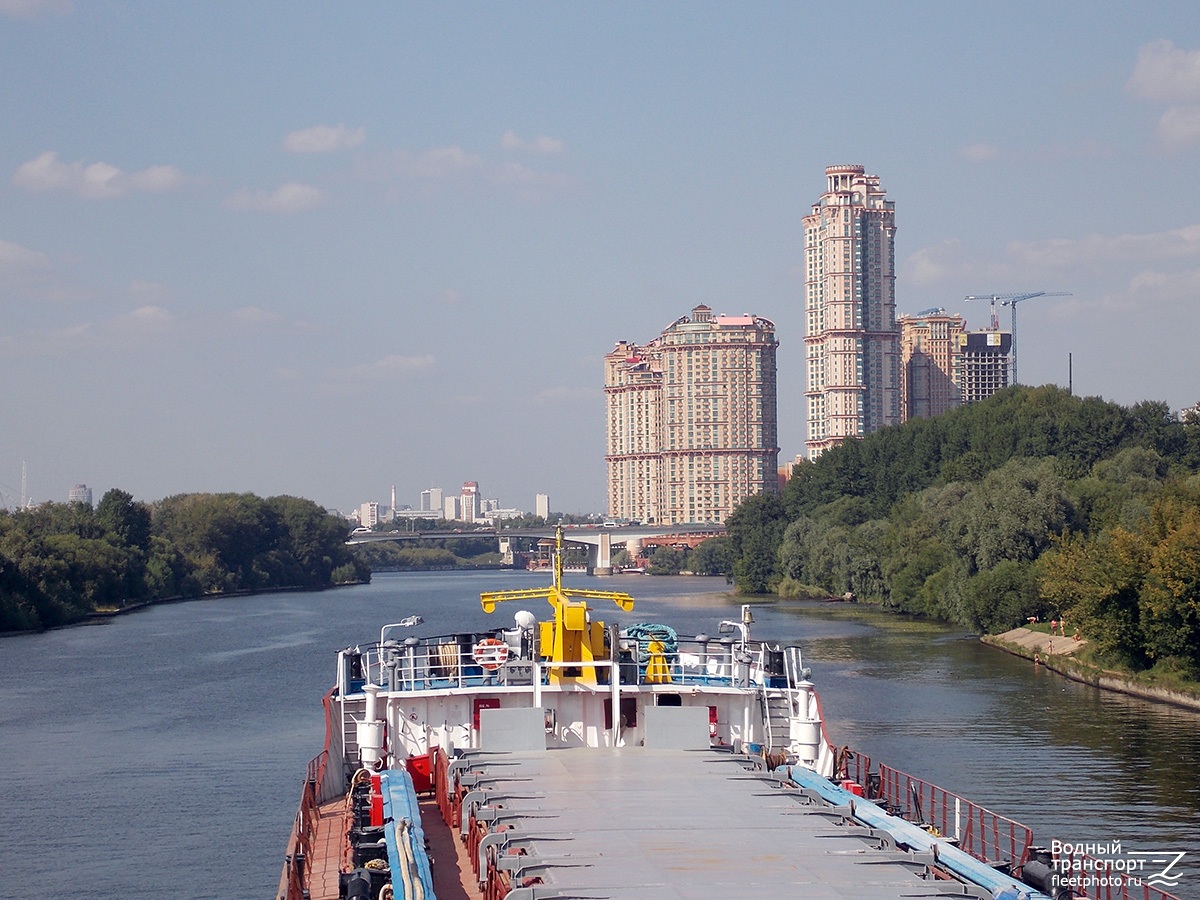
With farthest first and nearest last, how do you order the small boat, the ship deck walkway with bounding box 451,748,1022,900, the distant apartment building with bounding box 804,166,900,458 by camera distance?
the distant apartment building with bounding box 804,166,900,458 → the small boat → the ship deck walkway with bounding box 451,748,1022,900

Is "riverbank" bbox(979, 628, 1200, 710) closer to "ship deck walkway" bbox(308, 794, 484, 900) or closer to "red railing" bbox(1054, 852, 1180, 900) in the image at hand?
"red railing" bbox(1054, 852, 1180, 900)

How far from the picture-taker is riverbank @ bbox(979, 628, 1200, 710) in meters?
38.3

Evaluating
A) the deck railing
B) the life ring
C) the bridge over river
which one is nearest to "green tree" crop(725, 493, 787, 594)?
the bridge over river

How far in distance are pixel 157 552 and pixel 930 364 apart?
405ft

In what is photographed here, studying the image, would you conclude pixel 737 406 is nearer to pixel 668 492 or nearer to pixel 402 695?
pixel 668 492

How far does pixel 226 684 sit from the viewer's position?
146ft

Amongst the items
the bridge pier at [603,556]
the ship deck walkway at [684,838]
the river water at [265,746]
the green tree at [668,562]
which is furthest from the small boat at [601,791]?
the bridge pier at [603,556]

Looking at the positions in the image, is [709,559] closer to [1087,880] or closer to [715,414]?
[715,414]

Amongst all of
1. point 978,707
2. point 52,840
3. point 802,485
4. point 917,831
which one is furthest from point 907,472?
point 917,831

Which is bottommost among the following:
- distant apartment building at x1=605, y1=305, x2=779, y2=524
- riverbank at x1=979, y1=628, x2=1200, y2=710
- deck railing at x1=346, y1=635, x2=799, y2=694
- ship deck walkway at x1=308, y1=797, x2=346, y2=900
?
riverbank at x1=979, y1=628, x2=1200, y2=710

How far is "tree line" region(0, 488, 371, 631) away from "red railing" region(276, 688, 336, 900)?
51.2 m

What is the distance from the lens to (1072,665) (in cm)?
4456

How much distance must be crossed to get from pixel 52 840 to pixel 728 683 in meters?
12.7

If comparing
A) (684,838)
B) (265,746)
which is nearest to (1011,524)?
(265,746)
